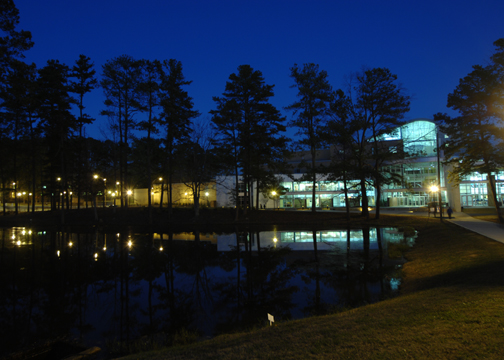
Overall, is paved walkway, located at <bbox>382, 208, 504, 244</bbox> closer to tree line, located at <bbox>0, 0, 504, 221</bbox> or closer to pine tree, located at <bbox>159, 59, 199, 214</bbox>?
tree line, located at <bbox>0, 0, 504, 221</bbox>

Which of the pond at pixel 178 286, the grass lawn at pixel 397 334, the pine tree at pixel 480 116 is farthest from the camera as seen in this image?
the pine tree at pixel 480 116

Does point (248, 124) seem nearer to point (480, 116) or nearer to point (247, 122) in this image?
point (247, 122)

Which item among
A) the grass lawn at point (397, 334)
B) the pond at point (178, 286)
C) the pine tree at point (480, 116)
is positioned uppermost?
the pine tree at point (480, 116)

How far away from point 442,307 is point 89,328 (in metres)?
7.82

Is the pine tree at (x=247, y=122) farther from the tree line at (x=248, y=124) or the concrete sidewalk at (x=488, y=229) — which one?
the concrete sidewalk at (x=488, y=229)

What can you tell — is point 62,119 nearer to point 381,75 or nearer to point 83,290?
point 83,290

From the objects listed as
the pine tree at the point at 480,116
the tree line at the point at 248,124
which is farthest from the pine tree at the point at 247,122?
the pine tree at the point at 480,116

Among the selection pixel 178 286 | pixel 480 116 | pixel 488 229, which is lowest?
pixel 178 286

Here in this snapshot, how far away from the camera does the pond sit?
757 centimetres

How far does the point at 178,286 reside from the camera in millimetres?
10961

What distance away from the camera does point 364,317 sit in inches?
235

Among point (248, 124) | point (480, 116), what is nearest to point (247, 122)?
point (248, 124)

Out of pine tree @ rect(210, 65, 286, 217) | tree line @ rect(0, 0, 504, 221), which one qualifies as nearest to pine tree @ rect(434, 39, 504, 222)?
tree line @ rect(0, 0, 504, 221)

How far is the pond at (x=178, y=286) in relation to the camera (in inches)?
298
